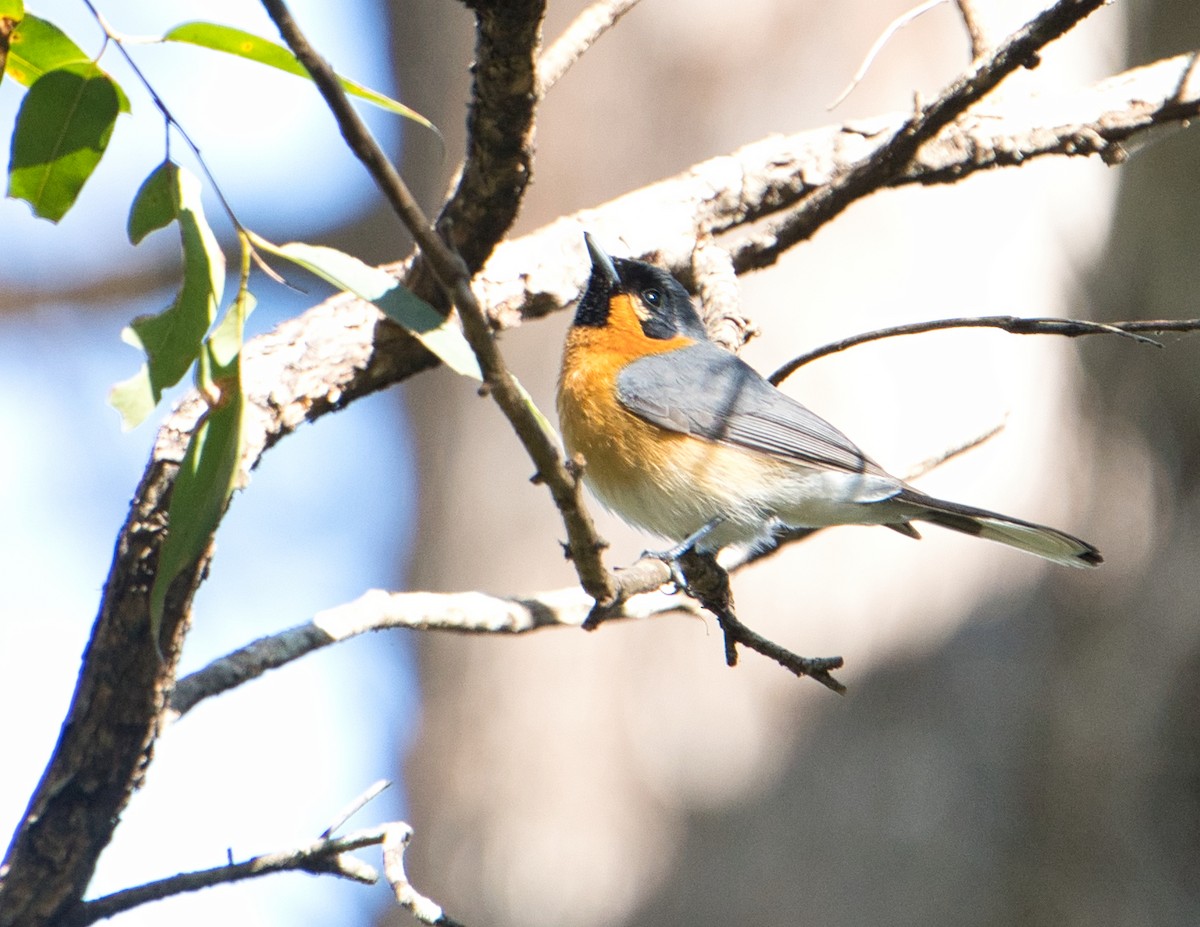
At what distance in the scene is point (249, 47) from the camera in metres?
2.01

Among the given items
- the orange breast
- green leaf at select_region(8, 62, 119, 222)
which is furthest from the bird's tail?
green leaf at select_region(8, 62, 119, 222)

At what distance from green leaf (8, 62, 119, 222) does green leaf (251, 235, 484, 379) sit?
18.0 inches

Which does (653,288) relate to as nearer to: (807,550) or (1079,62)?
(807,550)

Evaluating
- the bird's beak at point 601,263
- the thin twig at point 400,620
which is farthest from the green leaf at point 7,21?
the bird's beak at point 601,263

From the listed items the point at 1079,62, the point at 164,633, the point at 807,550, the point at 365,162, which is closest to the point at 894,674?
the point at 807,550

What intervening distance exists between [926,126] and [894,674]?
111 inches

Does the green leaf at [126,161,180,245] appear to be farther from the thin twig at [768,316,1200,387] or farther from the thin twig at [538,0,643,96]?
the thin twig at [768,316,1200,387]

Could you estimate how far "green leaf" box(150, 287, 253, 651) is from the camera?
189cm

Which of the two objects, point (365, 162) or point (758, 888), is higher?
point (365, 162)

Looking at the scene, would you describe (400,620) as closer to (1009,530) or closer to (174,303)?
(174,303)

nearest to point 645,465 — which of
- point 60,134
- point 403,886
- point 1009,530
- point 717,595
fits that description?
point 717,595

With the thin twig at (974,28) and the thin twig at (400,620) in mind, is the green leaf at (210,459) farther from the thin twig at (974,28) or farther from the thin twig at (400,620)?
the thin twig at (974,28)

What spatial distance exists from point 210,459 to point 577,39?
1.53m

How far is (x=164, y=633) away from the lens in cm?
226
